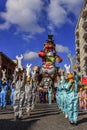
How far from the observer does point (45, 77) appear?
36312 millimetres

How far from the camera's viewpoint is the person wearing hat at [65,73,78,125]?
13.1m

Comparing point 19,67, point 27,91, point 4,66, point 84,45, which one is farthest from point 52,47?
point 84,45

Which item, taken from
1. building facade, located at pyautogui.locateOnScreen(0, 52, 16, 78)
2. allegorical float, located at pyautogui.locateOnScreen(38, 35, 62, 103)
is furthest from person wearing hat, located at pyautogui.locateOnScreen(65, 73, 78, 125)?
building facade, located at pyautogui.locateOnScreen(0, 52, 16, 78)

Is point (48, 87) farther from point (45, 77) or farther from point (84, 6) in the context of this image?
point (84, 6)

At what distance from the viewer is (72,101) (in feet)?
43.8

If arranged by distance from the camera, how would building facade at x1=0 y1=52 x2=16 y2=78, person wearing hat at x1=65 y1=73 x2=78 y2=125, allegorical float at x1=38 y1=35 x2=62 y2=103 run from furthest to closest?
building facade at x1=0 y1=52 x2=16 y2=78 → allegorical float at x1=38 y1=35 x2=62 y2=103 → person wearing hat at x1=65 y1=73 x2=78 y2=125

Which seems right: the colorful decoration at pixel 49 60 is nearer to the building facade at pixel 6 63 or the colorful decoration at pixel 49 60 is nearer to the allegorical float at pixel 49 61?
the allegorical float at pixel 49 61

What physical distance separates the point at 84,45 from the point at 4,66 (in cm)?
2412

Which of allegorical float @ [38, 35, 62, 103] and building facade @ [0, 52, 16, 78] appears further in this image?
building facade @ [0, 52, 16, 78]

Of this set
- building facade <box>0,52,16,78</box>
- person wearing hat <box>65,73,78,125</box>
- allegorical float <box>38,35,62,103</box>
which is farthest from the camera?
building facade <box>0,52,16,78</box>

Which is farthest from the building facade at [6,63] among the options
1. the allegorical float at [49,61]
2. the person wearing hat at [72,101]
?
the person wearing hat at [72,101]

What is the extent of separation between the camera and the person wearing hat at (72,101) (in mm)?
13071

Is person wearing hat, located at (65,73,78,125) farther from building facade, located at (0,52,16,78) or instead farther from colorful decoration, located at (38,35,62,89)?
building facade, located at (0,52,16,78)

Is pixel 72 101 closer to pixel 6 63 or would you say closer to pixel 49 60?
pixel 49 60
